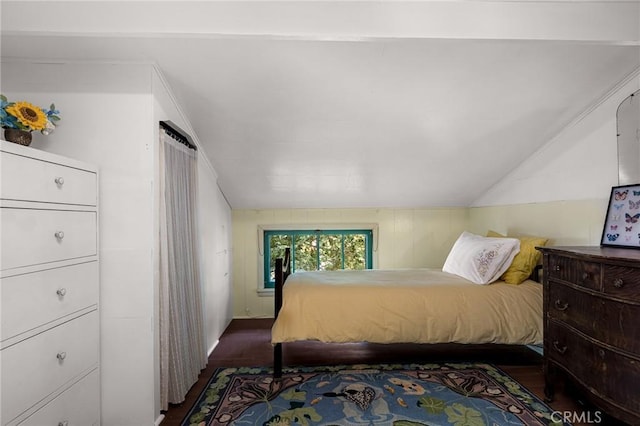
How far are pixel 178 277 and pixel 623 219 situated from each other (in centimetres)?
273

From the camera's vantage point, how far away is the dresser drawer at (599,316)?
141 centimetres

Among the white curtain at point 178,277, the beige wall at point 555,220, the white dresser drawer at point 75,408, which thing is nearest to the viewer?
the white dresser drawer at point 75,408

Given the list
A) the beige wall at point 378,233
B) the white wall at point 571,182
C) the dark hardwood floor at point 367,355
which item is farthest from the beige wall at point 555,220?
the dark hardwood floor at point 367,355

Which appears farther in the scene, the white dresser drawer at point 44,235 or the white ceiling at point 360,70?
the white ceiling at point 360,70

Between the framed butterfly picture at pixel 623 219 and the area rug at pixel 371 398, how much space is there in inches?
42.4

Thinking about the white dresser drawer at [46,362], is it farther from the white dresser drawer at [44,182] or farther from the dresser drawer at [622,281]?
the dresser drawer at [622,281]

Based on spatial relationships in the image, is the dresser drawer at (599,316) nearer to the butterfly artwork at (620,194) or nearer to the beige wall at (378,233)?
the butterfly artwork at (620,194)

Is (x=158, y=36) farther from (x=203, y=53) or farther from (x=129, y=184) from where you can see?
(x=129, y=184)

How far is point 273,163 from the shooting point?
2.97 metres

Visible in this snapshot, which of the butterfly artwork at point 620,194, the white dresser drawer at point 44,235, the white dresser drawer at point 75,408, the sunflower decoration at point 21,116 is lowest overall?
the white dresser drawer at point 75,408

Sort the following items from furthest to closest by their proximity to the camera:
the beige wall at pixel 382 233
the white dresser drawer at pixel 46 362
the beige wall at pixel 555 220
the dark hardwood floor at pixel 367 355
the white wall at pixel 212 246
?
the beige wall at pixel 382 233
the white wall at pixel 212 246
the dark hardwood floor at pixel 367 355
the beige wall at pixel 555 220
the white dresser drawer at pixel 46 362

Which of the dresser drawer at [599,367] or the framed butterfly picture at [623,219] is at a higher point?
the framed butterfly picture at [623,219]

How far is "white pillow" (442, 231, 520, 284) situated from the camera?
247 centimetres

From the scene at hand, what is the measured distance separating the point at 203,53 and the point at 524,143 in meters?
2.56
